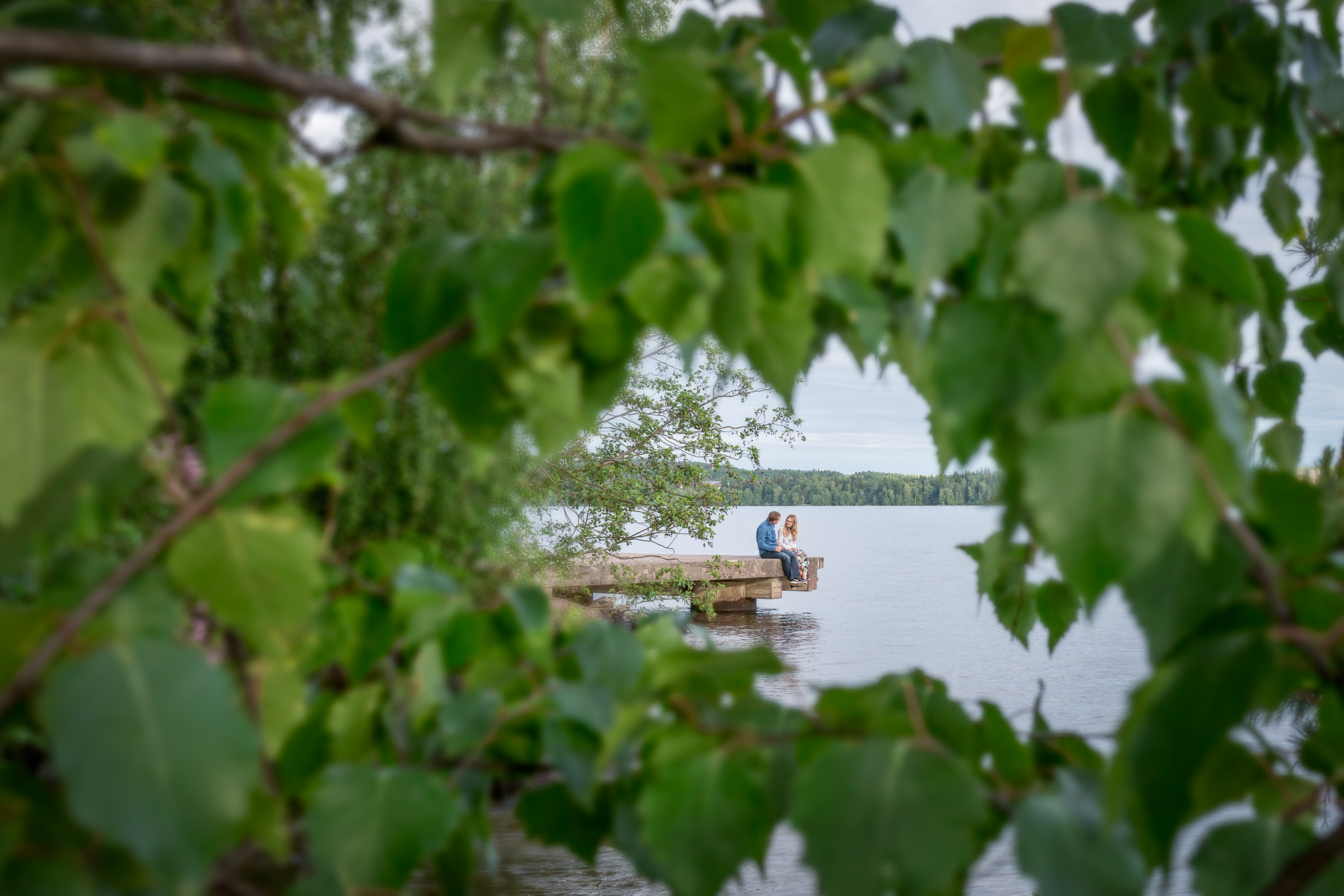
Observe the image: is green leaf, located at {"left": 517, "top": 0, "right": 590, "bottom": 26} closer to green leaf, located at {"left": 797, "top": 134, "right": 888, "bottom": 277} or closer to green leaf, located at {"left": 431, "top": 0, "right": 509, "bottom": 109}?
green leaf, located at {"left": 431, "top": 0, "right": 509, "bottom": 109}

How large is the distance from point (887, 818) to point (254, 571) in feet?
0.84

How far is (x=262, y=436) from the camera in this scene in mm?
355

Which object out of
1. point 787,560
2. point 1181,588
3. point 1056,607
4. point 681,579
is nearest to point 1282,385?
point 1056,607

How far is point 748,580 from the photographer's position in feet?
34.9

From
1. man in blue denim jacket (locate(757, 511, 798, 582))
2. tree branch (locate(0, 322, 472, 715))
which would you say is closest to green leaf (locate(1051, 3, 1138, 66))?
tree branch (locate(0, 322, 472, 715))

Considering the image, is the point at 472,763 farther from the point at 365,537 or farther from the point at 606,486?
the point at 606,486

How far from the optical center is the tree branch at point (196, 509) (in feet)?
0.92

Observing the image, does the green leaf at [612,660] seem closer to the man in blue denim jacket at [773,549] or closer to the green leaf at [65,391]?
the green leaf at [65,391]

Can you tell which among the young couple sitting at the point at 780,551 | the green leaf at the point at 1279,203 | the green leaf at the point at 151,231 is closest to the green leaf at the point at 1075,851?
the green leaf at the point at 151,231

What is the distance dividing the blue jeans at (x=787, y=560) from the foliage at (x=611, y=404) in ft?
35.8

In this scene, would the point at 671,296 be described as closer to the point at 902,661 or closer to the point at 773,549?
the point at 902,661

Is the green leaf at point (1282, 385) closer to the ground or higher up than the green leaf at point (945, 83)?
closer to the ground

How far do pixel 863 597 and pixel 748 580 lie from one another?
4825 mm

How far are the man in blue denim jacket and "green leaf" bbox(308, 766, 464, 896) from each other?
1099cm
